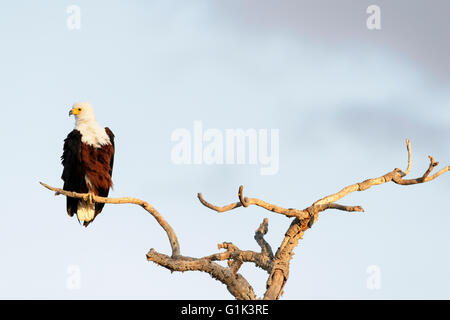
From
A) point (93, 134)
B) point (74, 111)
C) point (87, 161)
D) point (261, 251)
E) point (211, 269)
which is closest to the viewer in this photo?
point (211, 269)

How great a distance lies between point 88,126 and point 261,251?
161 inches

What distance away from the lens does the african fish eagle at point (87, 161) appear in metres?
12.2

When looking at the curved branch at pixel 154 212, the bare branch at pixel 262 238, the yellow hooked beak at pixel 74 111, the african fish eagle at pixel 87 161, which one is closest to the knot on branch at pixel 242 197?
the curved branch at pixel 154 212

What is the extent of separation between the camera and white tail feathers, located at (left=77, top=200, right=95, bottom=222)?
1261cm

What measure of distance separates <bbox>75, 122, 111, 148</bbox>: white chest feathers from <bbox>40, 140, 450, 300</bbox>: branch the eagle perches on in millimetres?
2494

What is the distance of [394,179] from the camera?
34.1 ft

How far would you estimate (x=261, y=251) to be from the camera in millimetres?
10352

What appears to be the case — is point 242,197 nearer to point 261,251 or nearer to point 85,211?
point 261,251

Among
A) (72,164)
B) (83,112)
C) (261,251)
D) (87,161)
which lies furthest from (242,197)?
(83,112)

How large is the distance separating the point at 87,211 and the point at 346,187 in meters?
4.86

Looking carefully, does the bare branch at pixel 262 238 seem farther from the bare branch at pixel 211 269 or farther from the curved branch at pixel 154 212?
the curved branch at pixel 154 212

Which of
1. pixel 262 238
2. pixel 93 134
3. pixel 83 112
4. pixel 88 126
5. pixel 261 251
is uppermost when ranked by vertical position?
pixel 83 112

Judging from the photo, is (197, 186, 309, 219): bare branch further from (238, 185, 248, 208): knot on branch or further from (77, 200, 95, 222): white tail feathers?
(77, 200, 95, 222): white tail feathers
